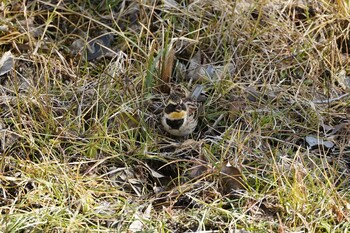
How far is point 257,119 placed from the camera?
477cm

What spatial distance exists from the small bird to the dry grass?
0.24 ft

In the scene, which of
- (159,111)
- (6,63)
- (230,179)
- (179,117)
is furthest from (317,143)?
(6,63)

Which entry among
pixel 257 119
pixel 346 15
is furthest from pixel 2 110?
pixel 346 15

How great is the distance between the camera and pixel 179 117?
15.0 ft

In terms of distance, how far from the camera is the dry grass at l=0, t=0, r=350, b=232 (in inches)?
161

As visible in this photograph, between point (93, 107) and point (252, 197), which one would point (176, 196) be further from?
point (93, 107)

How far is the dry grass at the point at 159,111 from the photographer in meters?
4.09

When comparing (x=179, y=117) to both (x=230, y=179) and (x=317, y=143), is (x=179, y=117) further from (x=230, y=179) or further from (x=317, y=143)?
(x=317, y=143)

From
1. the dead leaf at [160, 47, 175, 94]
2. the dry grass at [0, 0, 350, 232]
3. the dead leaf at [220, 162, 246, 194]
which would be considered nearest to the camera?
the dry grass at [0, 0, 350, 232]

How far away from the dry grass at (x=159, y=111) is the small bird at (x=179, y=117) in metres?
0.07

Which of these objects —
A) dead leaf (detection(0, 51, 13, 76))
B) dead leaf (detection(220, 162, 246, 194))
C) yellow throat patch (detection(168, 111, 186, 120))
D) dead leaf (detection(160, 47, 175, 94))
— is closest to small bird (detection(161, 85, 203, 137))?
yellow throat patch (detection(168, 111, 186, 120))

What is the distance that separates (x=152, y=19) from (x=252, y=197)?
1754mm

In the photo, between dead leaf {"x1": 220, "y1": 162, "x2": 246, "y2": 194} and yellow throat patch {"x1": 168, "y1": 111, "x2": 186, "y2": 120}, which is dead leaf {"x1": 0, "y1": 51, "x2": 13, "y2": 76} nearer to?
yellow throat patch {"x1": 168, "y1": 111, "x2": 186, "y2": 120}

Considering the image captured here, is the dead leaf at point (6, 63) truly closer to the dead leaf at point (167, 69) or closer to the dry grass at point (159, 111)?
the dry grass at point (159, 111)
